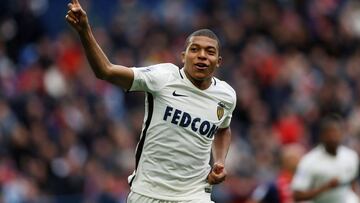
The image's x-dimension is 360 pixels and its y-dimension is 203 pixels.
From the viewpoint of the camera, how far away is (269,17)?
879 inches

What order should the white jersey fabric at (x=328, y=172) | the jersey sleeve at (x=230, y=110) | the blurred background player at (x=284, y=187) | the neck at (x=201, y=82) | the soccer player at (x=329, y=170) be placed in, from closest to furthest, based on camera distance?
the neck at (x=201, y=82) → the jersey sleeve at (x=230, y=110) → the blurred background player at (x=284, y=187) → the soccer player at (x=329, y=170) → the white jersey fabric at (x=328, y=172)

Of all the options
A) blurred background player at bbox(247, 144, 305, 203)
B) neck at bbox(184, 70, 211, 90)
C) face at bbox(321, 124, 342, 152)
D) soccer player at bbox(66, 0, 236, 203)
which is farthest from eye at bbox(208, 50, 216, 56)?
face at bbox(321, 124, 342, 152)

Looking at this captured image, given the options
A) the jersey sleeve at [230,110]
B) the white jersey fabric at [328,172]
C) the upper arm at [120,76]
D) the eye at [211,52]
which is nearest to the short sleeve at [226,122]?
the jersey sleeve at [230,110]

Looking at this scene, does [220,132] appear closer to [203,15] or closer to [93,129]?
[93,129]

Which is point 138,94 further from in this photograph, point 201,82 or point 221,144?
point 201,82

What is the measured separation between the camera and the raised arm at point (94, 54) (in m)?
8.33

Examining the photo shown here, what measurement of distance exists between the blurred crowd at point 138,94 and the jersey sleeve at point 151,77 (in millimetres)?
7228

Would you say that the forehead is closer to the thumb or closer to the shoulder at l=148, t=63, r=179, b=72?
the shoulder at l=148, t=63, r=179, b=72

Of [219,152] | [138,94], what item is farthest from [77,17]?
[138,94]

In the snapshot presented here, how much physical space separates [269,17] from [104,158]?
19.5ft

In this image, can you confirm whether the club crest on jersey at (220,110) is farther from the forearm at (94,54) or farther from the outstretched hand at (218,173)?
the forearm at (94,54)

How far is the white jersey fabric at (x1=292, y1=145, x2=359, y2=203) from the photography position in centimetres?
1284

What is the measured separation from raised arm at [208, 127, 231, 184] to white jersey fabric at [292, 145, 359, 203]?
10.0 feet

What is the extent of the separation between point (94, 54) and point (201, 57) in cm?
94
